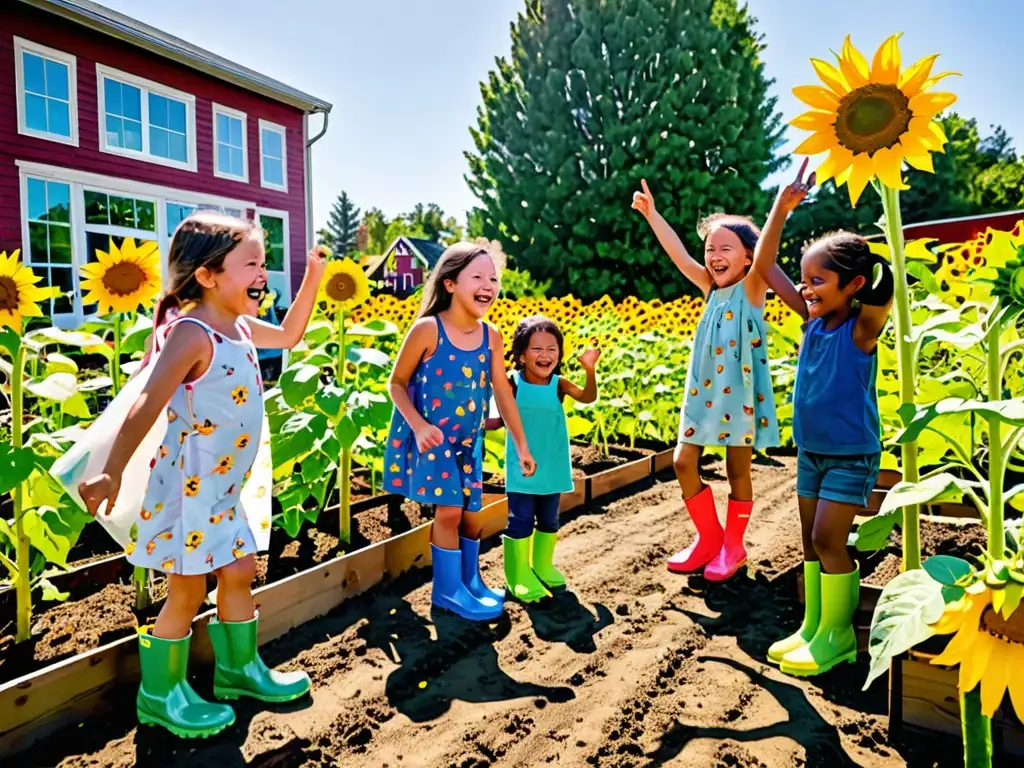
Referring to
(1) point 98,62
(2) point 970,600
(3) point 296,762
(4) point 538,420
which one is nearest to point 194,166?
(1) point 98,62

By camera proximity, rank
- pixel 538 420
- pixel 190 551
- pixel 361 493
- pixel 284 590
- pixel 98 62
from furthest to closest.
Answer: pixel 98 62 → pixel 361 493 → pixel 538 420 → pixel 284 590 → pixel 190 551

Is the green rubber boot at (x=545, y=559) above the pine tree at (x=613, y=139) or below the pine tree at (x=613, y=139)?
below

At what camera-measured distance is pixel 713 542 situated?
10.7ft

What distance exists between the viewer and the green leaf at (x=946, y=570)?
1.39 meters

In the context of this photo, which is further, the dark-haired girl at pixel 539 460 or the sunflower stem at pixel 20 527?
the dark-haired girl at pixel 539 460

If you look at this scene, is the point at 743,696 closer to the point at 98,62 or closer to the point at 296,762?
the point at 296,762

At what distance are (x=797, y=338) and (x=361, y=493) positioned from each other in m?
2.42

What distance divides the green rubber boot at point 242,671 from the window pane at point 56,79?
1190 centimetres

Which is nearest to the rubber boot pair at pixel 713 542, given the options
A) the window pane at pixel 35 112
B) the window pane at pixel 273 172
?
the window pane at pixel 35 112

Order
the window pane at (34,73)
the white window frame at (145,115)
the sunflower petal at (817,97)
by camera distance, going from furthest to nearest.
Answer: the white window frame at (145,115), the window pane at (34,73), the sunflower petal at (817,97)

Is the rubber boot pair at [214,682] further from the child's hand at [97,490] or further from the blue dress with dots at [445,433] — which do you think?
the blue dress with dots at [445,433]

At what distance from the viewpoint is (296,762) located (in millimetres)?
1891

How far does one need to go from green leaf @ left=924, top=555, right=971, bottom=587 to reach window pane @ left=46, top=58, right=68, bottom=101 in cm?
1323

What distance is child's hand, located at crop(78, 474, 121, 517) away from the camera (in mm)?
1747
